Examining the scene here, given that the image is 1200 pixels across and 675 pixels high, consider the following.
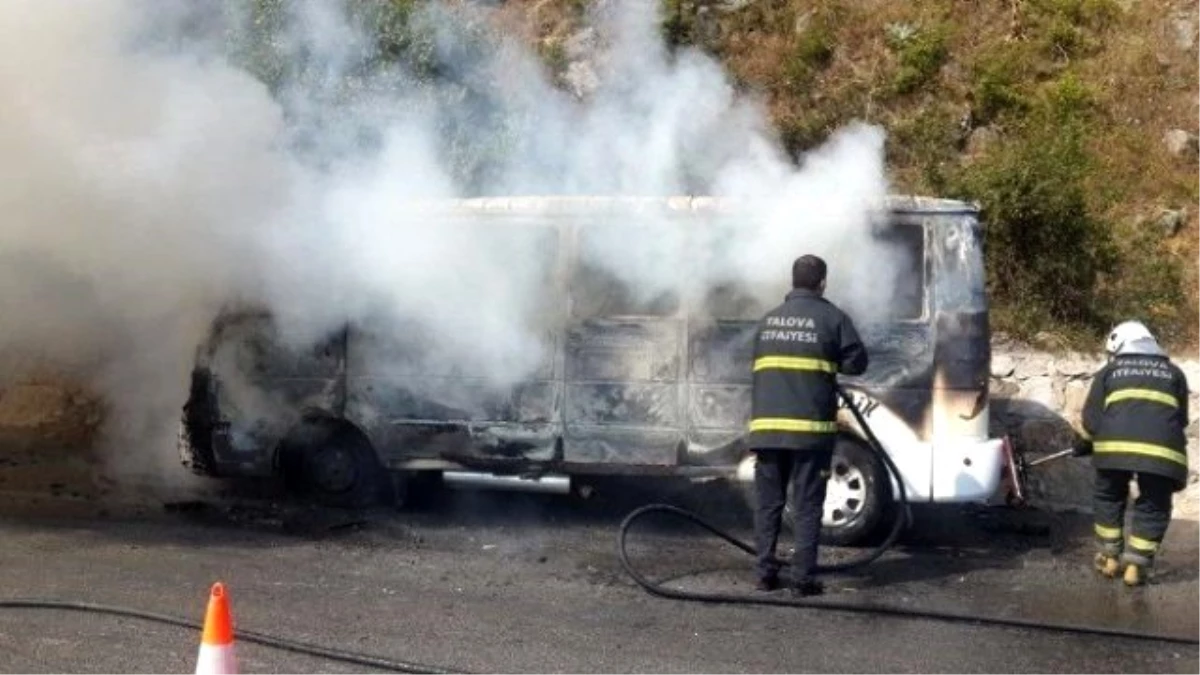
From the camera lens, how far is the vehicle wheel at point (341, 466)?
8820 mm

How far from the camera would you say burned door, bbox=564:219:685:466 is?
8.09 m

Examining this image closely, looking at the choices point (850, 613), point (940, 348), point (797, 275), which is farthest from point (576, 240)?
point (850, 613)

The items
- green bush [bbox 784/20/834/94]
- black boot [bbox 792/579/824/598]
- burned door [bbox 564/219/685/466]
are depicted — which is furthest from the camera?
green bush [bbox 784/20/834/94]

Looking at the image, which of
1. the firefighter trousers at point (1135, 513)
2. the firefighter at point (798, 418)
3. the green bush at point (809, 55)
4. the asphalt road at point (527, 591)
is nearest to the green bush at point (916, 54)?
the green bush at point (809, 55)

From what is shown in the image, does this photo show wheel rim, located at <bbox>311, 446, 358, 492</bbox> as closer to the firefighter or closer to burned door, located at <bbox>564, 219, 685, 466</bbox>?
burned door, located at <bbox>564, 219, 685, 466</bbox>

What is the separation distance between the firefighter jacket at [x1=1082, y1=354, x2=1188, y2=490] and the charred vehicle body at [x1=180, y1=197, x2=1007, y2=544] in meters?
0.73

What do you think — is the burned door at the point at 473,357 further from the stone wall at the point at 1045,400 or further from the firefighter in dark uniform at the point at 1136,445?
the stone wall at the point at 1045,400

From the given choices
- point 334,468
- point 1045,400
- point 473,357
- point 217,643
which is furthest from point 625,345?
point 217,643

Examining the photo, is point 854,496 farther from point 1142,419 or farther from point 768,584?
point 1142,419

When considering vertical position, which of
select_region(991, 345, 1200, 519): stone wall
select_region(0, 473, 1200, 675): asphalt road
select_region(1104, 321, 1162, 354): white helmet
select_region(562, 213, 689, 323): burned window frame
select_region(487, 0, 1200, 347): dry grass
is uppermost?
select_region(487, 0, 1200, 347): dry grass

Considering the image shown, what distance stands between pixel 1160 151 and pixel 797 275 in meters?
7.84

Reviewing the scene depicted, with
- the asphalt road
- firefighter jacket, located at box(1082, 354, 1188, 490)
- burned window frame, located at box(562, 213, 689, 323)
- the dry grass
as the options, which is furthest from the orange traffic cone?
the dry grass

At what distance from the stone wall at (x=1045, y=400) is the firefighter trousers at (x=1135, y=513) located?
2.14 metres

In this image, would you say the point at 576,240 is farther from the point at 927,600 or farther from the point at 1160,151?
the point at 1160,151
